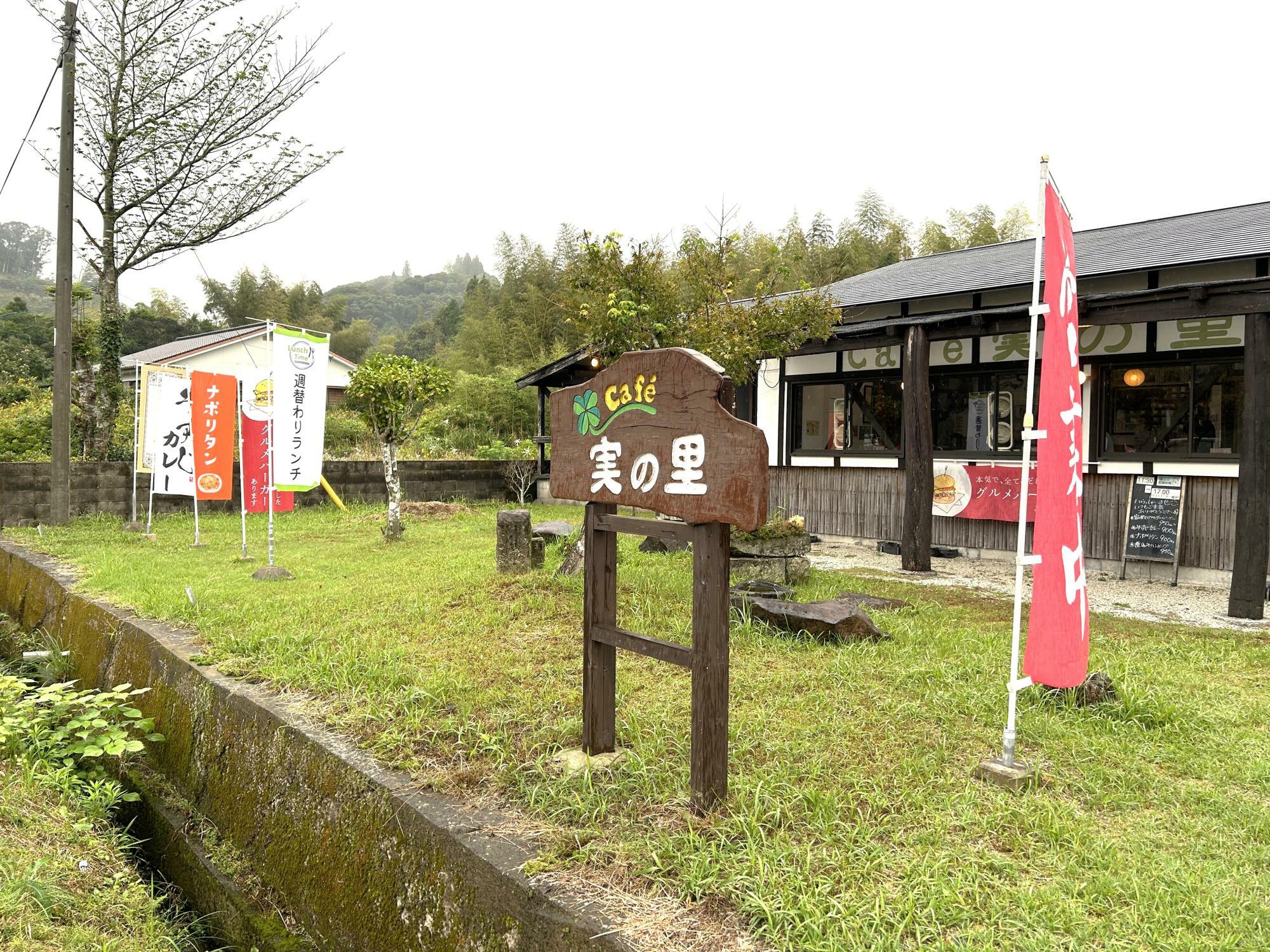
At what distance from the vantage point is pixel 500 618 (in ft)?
18.6

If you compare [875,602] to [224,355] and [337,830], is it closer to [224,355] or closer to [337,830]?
[337,830]

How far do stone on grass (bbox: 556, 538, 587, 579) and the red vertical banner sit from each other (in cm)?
416

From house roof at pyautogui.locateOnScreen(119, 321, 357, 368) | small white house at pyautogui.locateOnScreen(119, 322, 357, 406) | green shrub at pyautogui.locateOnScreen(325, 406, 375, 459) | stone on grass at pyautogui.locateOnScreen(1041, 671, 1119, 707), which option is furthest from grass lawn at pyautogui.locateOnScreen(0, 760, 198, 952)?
small white house at pyautogui.locateOnScreen(119, 322, 357, 406)

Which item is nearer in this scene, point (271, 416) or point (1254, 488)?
point (1254, 488)

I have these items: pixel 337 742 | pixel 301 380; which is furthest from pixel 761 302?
pixel 337 742

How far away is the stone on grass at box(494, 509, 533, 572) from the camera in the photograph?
711 centimetres

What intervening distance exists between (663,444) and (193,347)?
2954cm

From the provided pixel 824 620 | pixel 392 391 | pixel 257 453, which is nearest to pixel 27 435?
pixel 392 391

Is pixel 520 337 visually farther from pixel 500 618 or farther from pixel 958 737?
pixel 958 737

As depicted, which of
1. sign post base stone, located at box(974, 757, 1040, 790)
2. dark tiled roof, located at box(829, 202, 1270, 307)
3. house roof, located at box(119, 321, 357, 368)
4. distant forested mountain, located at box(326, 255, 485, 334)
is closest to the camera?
sign post base stone, located at box(974, 757, 1040, 790)

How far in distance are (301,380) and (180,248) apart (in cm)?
1028

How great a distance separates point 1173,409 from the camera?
862cm

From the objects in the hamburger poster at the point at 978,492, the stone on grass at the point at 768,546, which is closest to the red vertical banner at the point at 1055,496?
the stone on grass at the point at 768,546

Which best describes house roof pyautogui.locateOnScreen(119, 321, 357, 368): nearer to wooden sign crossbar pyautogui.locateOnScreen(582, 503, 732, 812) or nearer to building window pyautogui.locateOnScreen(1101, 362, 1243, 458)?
building window pyautogui.locateOnScreen(1101, 362, 1243, 458)
